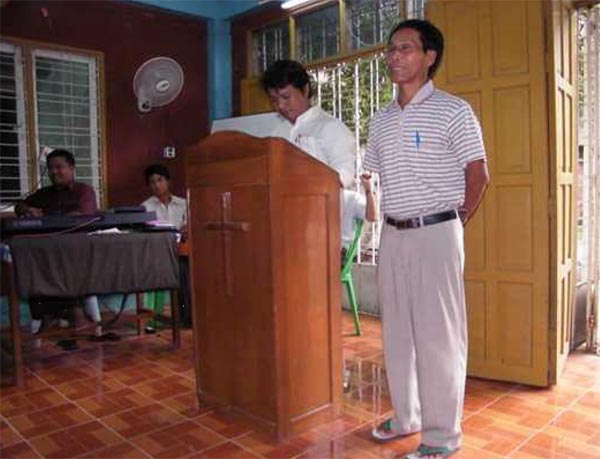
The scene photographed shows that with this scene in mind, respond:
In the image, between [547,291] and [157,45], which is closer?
[547,291]

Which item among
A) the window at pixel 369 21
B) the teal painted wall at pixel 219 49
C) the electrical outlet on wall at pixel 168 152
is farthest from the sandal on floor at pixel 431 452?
the teal painted wall at pixel 219 49

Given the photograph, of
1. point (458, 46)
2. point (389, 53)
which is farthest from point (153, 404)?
point (458, 46)

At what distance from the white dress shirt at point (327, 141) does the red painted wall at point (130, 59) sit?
275 cm

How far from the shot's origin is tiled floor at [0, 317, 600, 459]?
195 centimetres

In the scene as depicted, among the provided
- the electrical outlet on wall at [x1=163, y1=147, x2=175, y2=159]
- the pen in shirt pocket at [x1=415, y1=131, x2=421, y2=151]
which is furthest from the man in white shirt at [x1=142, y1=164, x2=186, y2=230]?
the pen in shirt pocket at [x1=415, y1=131, x2=421, y2=151]

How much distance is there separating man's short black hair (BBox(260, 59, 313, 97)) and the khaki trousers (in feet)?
2.69

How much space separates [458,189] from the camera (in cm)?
183

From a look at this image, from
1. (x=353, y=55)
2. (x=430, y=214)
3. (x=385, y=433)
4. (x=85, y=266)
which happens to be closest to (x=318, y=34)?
(x=353, y=55)

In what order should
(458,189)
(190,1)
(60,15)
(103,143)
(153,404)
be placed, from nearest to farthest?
1. (458,189)
2. (153,404)
3. (60,15)
4. (103,143)
5. (190,1)

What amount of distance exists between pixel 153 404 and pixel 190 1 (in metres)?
3.82

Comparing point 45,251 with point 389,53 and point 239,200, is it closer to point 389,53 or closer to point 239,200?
point 239,200

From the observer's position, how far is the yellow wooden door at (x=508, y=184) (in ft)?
8.13

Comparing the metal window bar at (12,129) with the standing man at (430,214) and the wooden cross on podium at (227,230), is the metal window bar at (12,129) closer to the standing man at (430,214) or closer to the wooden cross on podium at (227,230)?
the wooden cross on podium at (227,230)

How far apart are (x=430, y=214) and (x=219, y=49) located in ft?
13.3
